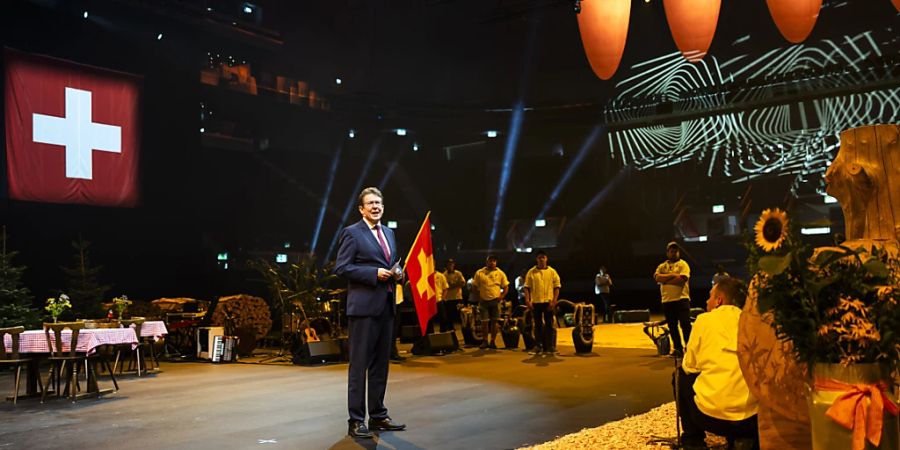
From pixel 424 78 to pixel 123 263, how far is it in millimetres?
13594

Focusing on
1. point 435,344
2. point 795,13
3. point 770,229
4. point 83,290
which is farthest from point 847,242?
point 83,290

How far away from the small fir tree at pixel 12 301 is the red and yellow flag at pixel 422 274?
847cm

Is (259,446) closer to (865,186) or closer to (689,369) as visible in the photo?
(689,369)

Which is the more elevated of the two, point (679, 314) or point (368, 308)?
point (368, 308)

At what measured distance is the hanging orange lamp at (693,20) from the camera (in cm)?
887

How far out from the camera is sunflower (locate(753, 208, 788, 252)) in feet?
10.1

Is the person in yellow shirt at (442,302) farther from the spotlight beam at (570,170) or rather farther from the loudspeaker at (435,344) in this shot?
the spotlight beam at (570,170)

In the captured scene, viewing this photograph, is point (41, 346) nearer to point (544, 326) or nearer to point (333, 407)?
point (333, 407)

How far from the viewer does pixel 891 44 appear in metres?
17.9

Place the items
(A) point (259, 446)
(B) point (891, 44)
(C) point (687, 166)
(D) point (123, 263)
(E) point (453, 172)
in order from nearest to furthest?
(A) point (259, 446) < (D) point (123, 263) < (B) point (891, 44) < (C) point (687, 166) < (E) point (453, 172)

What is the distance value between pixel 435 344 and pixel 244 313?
3.73 meters

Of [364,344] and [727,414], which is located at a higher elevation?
[364,344]

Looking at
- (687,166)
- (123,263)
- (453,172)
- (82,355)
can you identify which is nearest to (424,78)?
(453,172)

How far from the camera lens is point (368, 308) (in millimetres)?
5000
